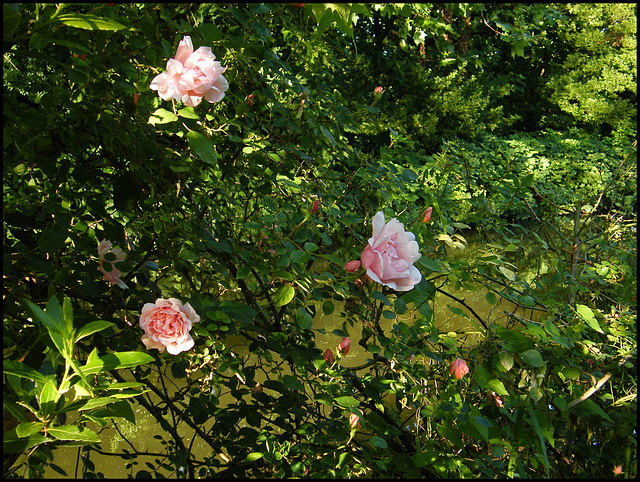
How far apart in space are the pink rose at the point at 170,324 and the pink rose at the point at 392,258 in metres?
0.33

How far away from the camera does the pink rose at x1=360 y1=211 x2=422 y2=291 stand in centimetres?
70

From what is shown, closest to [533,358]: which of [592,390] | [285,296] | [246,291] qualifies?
[592,390]

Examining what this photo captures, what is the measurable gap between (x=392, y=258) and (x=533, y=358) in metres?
0.27

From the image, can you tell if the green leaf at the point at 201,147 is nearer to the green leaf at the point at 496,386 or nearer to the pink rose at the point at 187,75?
the pink rose at the point at 187,75

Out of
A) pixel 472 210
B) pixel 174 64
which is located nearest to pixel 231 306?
pixel 174 64

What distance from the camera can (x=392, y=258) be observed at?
2.36 ft

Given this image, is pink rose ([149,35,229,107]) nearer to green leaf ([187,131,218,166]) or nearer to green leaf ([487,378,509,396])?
green leaf ([187,131,218,166])

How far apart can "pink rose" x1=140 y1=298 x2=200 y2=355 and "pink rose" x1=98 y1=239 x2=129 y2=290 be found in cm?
11

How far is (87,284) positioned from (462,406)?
70 cm

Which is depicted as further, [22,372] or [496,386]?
[496,386]

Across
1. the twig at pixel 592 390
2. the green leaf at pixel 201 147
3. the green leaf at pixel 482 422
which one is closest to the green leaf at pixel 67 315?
the green leaf at pixel 201 147

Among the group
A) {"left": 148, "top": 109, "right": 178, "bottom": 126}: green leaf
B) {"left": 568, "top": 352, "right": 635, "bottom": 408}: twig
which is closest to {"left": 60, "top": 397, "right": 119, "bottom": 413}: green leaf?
{"left": 148, "top": 109, "right": 178, "bottom": 126}: green leaf

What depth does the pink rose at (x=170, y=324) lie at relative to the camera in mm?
804

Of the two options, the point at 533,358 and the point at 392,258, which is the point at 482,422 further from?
the point at 392,258
